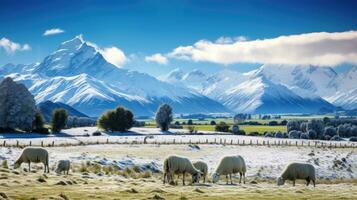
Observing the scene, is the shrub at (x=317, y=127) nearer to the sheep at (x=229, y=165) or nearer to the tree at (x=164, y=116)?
the tree at (x=164, y=116)

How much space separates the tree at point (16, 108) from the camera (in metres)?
129

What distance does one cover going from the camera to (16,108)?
12962 cm

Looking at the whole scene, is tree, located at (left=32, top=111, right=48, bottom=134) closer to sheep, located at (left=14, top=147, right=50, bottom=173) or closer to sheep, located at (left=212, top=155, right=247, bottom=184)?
sheep, located at (left=14, top=147, right=50, bottom=173)

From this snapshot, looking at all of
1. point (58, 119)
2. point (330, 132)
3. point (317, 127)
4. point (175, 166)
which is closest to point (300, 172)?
point (175, 166)

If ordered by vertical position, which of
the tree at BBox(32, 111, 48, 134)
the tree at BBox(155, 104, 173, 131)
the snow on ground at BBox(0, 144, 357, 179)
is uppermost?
the tree at BBox(155, 104, 173, 131)

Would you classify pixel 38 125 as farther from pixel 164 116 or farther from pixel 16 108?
pixel 164 116

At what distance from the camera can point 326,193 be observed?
1314 inches

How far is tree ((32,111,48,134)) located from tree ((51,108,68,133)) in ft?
16.6

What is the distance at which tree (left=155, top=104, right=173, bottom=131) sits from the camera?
164250mm

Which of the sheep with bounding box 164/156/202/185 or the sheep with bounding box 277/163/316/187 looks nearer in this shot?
the sheep with bounding box 164/156/202/185

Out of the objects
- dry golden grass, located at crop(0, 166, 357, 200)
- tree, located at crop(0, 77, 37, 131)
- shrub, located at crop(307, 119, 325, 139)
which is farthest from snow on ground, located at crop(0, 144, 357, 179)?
shrub, located at crop(307, 119, 325, 139)

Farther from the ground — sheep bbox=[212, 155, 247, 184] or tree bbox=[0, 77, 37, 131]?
tree bbox=[0, 77, 37, 131]

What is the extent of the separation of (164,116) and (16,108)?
Result: 54708 millimetres

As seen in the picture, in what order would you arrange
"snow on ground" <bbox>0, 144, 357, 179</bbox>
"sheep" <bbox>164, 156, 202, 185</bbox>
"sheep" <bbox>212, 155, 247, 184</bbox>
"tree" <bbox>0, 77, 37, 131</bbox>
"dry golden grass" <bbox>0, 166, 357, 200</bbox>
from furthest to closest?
1. "tree" <bbox>0, 77, 37, 131</bbox>
2. "snow on ground" <bbox>0, 144, 357, 179</bbox>
3. "sheep" <bbox>212, 155, 247, 184</bbox>
4. "sheep" <bbox>164, 156, 202, 185</bbox>
5. "dry golden grass" <bbox>0, 166, 357, 200</bbox>
